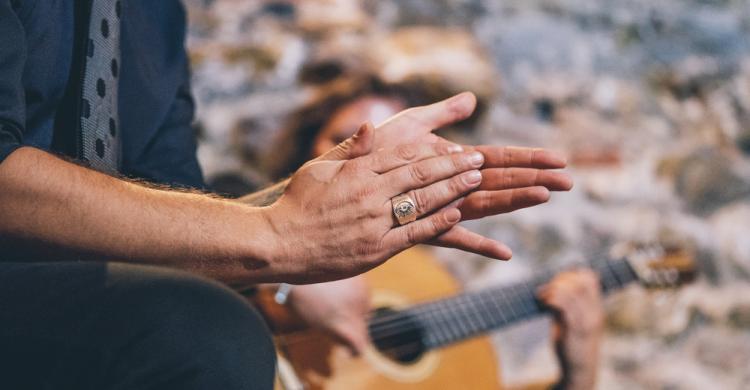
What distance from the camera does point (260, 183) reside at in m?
1.99

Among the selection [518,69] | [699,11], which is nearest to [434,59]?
[518,69]

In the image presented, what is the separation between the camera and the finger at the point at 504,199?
87 centimetres

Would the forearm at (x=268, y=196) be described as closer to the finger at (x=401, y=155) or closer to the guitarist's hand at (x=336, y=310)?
the finger at (x=401, y=155)

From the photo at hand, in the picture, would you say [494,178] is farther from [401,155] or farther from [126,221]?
[126,221]

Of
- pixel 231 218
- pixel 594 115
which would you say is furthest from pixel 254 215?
pixel 594 115

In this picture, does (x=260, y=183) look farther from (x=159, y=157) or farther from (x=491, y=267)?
(x=159, y=157)

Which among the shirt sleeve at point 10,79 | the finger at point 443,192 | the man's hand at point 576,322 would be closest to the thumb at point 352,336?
the man's hand at point 576,322

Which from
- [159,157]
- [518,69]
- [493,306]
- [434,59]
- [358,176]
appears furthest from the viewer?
[518,69]

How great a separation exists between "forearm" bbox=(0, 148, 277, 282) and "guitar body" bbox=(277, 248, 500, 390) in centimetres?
68

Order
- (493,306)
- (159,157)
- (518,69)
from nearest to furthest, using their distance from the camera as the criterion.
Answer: (159,157) < (493,306) < (518,69)

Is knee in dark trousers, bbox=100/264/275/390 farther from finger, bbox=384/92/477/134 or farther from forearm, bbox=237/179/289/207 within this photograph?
finger, bbox=384/92/477/134

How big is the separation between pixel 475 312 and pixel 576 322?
35 centimetres

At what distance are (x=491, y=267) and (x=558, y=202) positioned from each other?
1.03ft

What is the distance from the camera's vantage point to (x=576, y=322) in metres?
1.91
